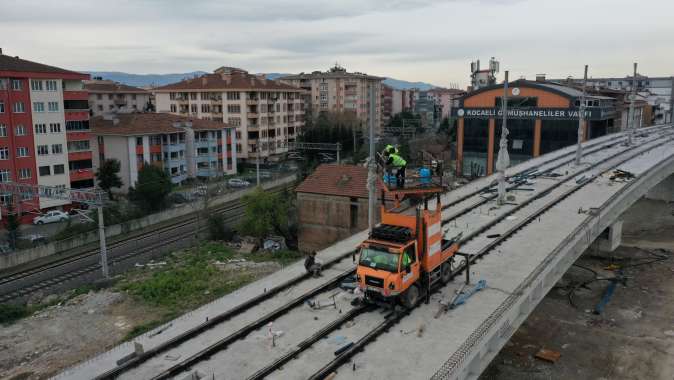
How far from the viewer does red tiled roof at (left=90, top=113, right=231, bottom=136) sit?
52.9 metres

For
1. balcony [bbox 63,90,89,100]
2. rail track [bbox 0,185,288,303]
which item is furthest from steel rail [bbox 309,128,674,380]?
balcony [bbox 63,90,89,100]

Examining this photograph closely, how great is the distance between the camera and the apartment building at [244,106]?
235 ft

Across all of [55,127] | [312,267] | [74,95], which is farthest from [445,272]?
[74,95]

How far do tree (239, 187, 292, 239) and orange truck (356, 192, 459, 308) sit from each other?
67.8ft

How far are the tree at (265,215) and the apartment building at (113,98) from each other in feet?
152

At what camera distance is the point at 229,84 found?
72250 millimetres

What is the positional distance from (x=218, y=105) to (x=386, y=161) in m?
60.9

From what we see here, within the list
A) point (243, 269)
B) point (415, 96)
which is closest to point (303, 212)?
point (243, 269)

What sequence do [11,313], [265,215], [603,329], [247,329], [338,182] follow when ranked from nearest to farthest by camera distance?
[247,329]
[603,329]
[11,313]
[338,182]
[265,215]

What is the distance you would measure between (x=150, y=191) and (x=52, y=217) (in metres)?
7.52

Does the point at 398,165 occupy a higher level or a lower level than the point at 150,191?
higher

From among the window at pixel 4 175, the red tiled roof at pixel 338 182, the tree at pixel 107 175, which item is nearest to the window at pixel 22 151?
the window at pixel 4 175

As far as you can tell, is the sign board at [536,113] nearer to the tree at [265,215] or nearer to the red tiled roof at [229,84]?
the red tiled roof at [229,84]

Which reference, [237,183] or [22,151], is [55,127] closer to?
[22,151]
